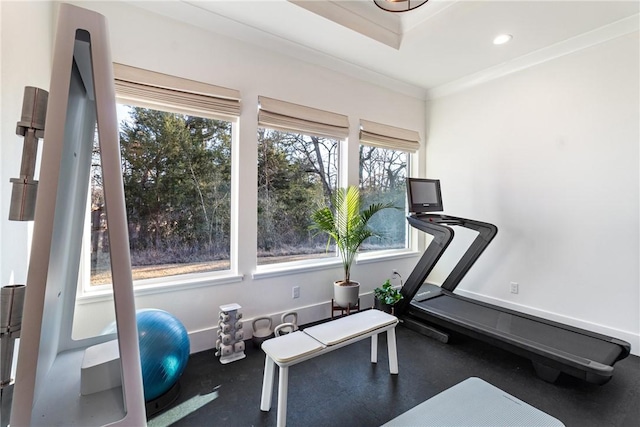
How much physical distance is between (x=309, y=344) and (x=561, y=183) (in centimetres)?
306

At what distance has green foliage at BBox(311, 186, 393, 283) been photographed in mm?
3205

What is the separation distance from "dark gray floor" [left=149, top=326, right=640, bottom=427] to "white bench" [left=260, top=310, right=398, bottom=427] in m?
0.18

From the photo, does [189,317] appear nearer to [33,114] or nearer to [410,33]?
[33,114]

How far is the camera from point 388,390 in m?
2.13

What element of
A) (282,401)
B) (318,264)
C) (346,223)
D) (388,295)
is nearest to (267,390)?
(282,401)

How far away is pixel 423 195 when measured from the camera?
323 centimetres

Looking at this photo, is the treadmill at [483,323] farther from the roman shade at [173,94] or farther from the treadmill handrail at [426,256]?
the roman shade at [173,94]

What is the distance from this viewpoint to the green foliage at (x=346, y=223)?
10.5ft

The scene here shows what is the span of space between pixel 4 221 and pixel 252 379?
1.75 metres

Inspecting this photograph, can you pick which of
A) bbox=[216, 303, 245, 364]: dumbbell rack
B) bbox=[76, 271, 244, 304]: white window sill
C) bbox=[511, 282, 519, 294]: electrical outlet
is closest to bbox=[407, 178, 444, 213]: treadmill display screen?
bbox=[511, 282, 519, 294]: electrical outlet

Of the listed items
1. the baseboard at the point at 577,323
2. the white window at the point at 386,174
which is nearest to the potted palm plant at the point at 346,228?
the white window at the point at 386,174

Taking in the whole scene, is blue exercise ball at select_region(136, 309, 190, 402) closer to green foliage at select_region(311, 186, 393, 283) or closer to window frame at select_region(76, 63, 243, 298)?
window frame at select_region(76, 63, 243, 298)

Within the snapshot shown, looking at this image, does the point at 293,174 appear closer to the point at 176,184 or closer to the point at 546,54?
the point at 176,184

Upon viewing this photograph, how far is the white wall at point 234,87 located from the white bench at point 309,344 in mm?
1035
